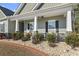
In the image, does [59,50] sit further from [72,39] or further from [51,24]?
[51,24]

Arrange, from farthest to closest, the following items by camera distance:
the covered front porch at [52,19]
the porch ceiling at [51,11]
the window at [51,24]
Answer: the window at [51,24] < the porch ceiling at [51,11] < the covered front porch at [52,19]

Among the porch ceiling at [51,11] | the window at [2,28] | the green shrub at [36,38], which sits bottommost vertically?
the green shrub at [36,38]

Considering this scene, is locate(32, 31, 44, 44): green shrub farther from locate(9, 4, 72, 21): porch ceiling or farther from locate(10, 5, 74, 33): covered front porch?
→ locate(9, 4, 72, 21): porch ceiling

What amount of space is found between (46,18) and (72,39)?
24.9 feet

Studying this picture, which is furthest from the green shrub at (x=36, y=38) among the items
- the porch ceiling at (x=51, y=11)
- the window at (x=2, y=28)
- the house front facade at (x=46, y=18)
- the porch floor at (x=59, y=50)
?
the window at (x=2, y=28)

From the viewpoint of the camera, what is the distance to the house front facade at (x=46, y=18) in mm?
18203

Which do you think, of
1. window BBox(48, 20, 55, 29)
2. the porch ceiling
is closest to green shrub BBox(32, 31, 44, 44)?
the porch ceiling

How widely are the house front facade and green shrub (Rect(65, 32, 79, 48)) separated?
1237 mm

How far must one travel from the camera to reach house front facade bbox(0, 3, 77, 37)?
18203 mm

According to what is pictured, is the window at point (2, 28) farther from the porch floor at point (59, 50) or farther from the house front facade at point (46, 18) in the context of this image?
the porch floor at point (59, 50)

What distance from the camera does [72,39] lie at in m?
16.5

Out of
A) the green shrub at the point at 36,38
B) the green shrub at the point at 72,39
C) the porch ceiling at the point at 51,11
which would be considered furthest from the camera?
the green shrub at the point at 36,38

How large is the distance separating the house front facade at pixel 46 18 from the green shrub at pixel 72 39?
1.24 m

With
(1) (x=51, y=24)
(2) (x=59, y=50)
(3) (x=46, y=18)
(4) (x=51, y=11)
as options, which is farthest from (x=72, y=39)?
(3) (x=46, y=18)
